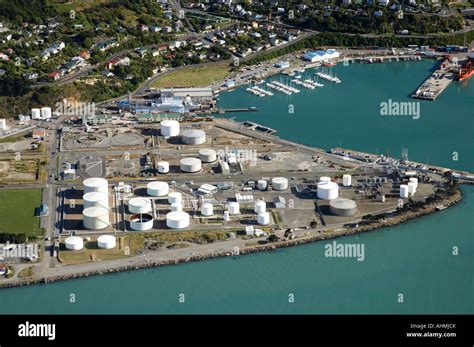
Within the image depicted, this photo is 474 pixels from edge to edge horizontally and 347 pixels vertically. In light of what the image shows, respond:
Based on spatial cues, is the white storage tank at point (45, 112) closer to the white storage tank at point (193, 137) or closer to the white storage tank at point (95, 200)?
the white storage tank at point (193, 137)

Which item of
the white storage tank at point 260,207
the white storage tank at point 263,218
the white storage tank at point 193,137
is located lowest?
the white storage tank at point 263,218

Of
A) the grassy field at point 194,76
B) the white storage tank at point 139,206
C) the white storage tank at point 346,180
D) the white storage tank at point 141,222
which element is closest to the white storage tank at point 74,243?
the white storage tank at point 141,222

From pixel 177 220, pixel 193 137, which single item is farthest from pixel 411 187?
pixel 193 137

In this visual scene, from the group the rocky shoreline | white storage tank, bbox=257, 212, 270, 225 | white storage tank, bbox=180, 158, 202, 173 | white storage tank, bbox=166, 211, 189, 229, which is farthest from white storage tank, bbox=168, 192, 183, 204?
the rocky shoreline

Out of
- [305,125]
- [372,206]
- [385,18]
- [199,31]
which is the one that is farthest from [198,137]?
[385,18]

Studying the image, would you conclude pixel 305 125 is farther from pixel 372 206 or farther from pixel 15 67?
pixel 15 67
